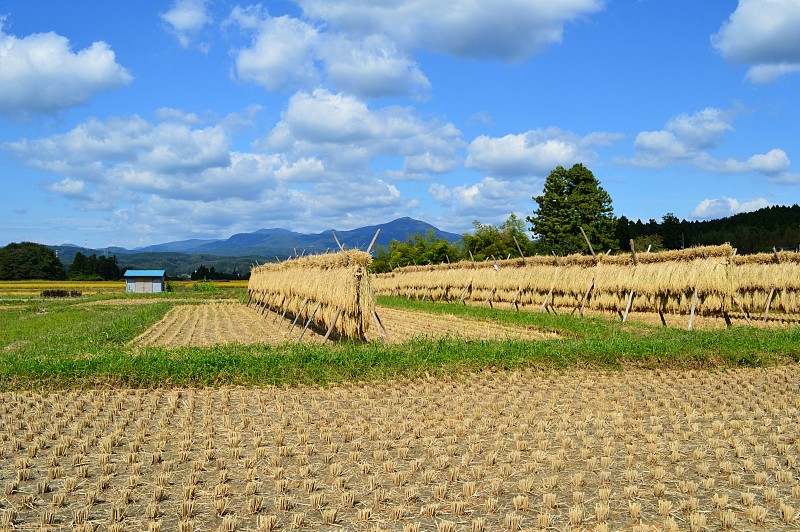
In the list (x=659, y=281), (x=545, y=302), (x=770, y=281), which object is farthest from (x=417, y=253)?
(x=659, y=281)

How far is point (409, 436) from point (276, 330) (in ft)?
52.9

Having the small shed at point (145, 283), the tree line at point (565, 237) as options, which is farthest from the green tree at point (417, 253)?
the small shed at point (145, 283)

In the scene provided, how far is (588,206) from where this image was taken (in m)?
54.5

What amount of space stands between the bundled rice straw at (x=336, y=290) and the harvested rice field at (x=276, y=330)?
3.47 feet

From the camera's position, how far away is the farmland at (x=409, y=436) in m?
5.35

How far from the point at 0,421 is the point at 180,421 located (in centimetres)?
251

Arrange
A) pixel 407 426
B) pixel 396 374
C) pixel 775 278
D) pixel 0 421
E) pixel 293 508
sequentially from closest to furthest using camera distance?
pixel 293 508
pixel 407 426
pixel 0 421
pixel 396 374
pixel 775 278

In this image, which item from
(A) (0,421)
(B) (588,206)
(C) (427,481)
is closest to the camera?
(C) (427,481)

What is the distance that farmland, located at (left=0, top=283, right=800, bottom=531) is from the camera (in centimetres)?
535

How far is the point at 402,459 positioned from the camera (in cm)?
684

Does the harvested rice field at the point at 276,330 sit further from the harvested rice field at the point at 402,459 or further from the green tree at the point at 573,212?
the green tree at the point at 573,212

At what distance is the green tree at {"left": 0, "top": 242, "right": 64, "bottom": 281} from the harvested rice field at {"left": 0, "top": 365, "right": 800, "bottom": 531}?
94.6 metres

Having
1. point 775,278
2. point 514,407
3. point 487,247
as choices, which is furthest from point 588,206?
point 514,407

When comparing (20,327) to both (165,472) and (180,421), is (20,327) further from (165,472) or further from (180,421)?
(165,472)
